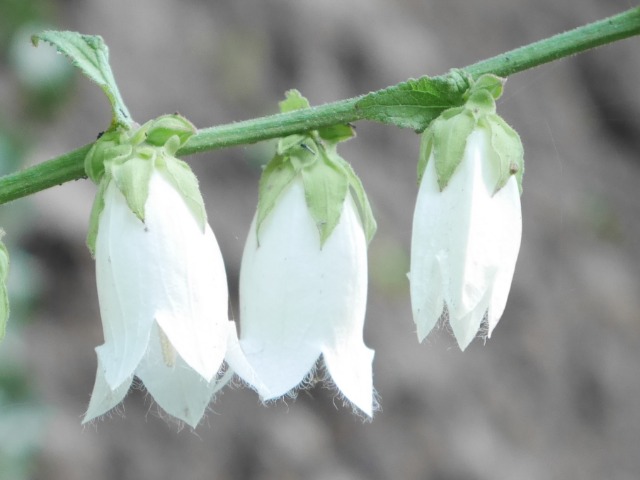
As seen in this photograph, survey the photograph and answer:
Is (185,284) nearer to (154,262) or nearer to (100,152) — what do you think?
(154,262)

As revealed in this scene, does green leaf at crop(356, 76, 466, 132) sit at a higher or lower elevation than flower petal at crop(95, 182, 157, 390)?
higher

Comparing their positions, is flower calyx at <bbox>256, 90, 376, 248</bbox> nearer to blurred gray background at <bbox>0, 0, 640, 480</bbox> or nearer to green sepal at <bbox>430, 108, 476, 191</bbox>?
green sepal at <bbox>430, 108, 476, 191</bbox>

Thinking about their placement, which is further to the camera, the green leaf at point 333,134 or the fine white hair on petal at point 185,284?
the green leaf at point 333,134

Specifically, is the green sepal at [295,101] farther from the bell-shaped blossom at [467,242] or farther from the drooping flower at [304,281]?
the bell-shaped blossom at [467,242]

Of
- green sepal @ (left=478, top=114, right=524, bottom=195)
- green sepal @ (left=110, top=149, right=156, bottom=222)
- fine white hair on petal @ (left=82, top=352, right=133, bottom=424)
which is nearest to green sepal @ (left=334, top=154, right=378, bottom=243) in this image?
green sepal @ (left=478, top=114, right=524, bottom=195)

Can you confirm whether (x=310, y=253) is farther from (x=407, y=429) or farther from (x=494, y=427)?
(x=494, y=427)

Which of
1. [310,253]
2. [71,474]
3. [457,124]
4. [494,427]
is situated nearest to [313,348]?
[310,253]

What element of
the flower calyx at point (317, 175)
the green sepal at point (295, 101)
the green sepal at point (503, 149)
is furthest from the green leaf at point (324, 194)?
the green sepal at point (503, 149)

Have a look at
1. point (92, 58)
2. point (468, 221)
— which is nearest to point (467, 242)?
point (468, 221)
